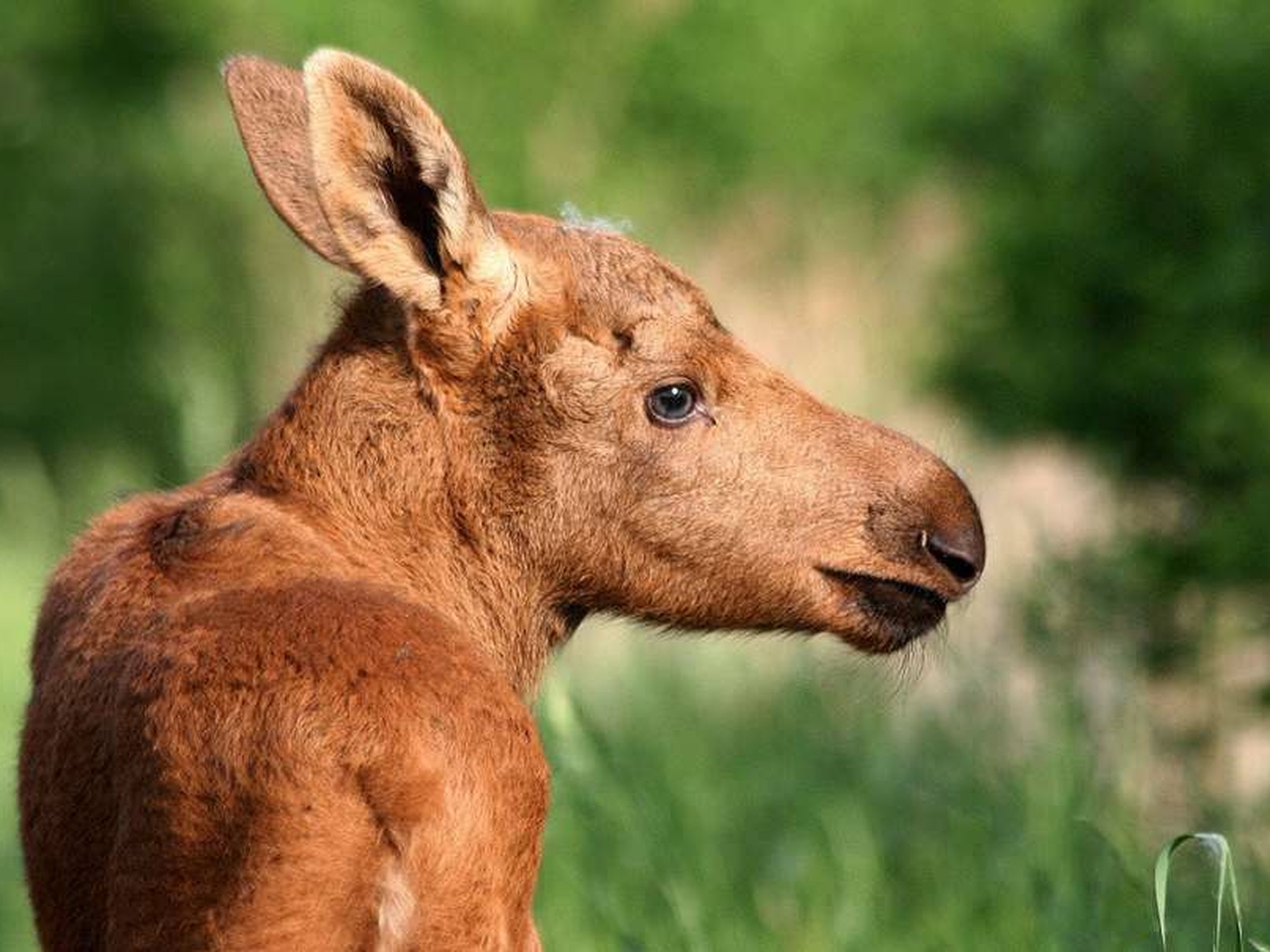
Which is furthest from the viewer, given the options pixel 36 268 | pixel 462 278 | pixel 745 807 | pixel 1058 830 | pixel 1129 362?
pixel 36 268

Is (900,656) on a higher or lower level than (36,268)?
lower

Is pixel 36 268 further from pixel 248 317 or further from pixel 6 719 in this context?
pixel 6 719

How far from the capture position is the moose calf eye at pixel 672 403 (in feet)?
14.4

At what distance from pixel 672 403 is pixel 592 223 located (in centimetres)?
43

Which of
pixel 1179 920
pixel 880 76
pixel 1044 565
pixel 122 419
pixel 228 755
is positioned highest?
pixel 880 76

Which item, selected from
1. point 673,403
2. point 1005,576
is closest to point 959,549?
point 673,403

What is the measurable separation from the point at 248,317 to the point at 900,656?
50.8 feet

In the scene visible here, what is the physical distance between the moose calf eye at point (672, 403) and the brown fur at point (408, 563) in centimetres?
2

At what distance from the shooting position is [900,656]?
16.0 feet

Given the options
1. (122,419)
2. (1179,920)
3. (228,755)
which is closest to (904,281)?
(122,419)

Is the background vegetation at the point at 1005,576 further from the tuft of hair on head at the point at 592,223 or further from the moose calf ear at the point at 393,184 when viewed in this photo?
the moose calf ear at the point at 393,184

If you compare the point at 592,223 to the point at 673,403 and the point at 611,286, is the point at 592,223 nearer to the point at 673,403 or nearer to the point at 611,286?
the point at 611,286

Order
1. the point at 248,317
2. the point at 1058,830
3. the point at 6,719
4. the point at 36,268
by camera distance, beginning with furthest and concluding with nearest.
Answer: the point at 36,268
the point at 248,317
the point at 6,719
the point at 1058,830

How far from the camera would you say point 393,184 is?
428 centimetres
